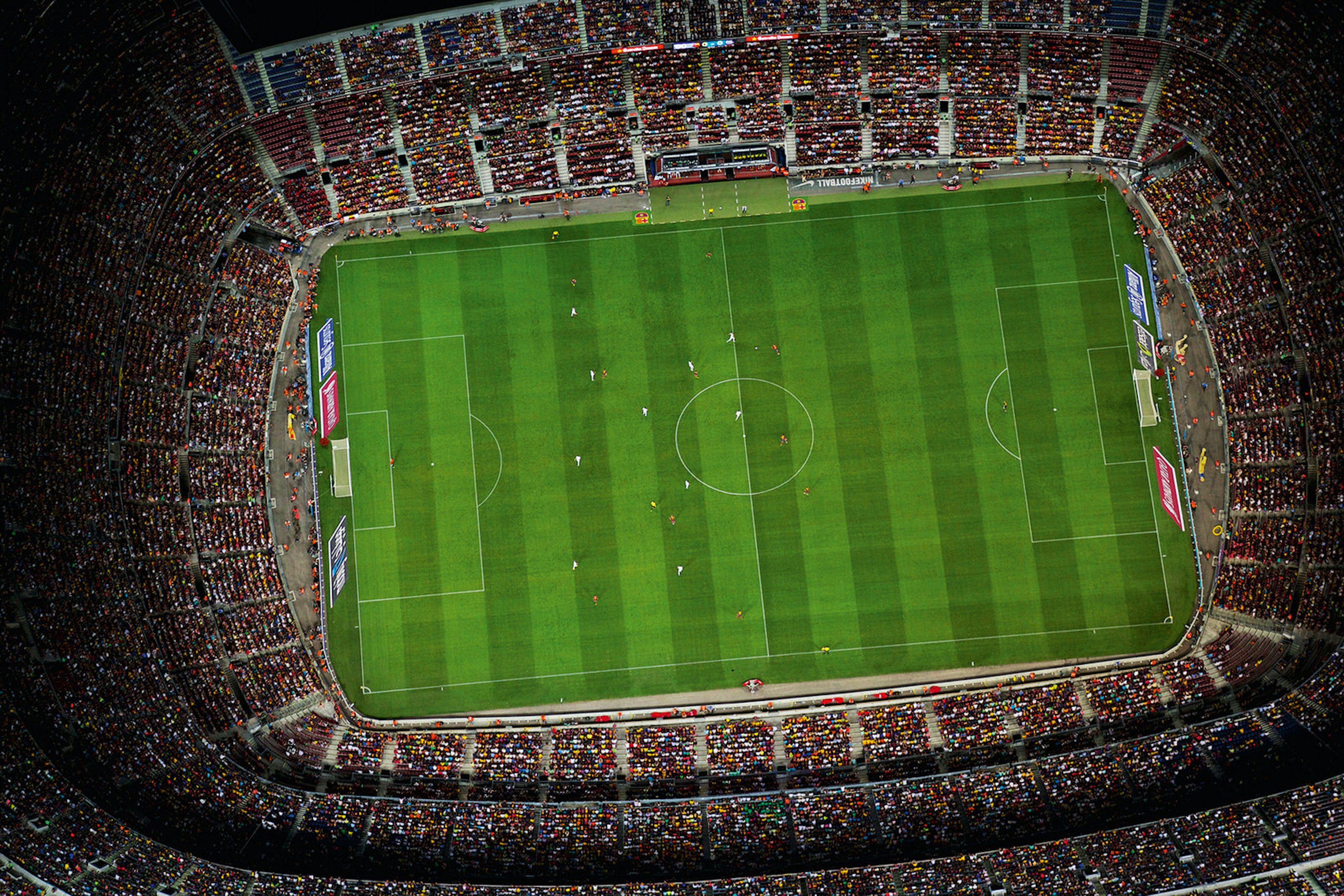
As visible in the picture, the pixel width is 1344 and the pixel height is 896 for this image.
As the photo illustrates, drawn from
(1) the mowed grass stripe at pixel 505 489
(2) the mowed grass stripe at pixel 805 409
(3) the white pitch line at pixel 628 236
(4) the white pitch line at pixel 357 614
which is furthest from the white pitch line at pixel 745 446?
(4) the white pitch line at pixel 357 614

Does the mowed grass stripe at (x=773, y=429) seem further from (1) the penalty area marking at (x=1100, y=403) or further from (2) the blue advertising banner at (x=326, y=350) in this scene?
(2) the blue advertising banner at (x=326, y=350)

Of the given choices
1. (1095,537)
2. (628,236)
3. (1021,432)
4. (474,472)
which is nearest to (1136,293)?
(1021,432)

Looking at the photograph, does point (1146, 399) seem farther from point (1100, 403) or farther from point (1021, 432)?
point (1021, 432)

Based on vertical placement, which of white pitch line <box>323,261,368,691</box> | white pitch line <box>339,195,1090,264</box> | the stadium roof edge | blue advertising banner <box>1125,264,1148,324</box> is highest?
the stadium roof edge

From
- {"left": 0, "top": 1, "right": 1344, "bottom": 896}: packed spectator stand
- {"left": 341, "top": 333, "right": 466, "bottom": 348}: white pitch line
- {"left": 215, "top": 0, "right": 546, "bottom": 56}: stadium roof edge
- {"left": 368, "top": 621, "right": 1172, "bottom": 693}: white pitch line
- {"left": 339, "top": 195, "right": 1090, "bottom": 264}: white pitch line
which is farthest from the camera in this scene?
{"left": 339, "top": 195, "right": 1090, "bottom": 264}: white pitch line

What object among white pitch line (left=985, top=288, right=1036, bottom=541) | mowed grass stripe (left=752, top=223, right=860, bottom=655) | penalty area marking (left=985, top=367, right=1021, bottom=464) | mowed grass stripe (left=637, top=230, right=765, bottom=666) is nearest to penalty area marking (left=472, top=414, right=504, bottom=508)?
mowed grass stripe (left=637, top=230, right=765, bottom=666)

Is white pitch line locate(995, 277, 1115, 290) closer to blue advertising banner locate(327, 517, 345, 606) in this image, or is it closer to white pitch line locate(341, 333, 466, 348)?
white pitch line locate(341, 333, 466, 348)

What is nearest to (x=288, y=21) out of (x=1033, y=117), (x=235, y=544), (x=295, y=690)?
(x=235, y=544)

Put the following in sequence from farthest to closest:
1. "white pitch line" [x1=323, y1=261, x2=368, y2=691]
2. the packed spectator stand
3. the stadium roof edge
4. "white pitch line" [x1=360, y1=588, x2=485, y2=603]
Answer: "white pitch line" [x1=360, y1=588, x2=485, y2=603] < "white pitch line" [x1=323, y1=261, x2=368, y2=691] < the stadium roof edge < the packed spectator stand
